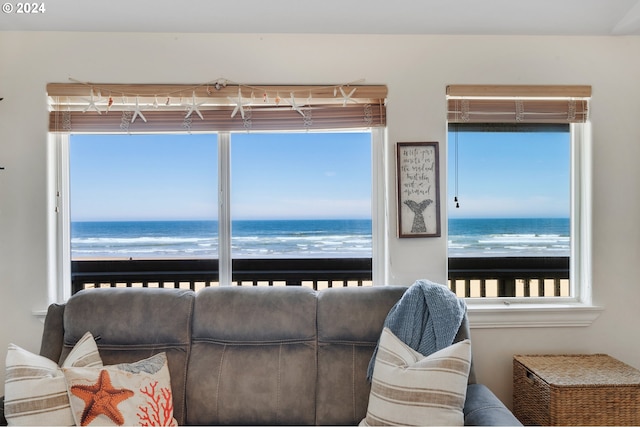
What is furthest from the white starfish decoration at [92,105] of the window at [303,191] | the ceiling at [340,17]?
the window at [303,191]

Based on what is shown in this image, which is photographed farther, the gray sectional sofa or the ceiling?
the ceiling

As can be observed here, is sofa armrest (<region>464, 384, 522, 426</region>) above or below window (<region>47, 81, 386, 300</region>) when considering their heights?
below

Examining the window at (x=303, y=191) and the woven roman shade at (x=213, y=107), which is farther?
the window at (x=303, y=191)

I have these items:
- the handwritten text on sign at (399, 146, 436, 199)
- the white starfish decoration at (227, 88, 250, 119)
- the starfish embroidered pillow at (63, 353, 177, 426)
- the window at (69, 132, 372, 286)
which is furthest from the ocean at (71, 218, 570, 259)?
the starfish embroidered pillow at (63, 353, 177, 426)

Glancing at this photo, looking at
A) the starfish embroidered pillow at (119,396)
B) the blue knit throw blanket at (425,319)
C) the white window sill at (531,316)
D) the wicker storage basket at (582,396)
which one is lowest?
the wicker storage basket at (582,396)

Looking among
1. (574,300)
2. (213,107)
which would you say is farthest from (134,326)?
(574,300)

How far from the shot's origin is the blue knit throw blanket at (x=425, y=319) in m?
1.80

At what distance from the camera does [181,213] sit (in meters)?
2.50

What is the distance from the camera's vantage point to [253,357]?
6.23ft

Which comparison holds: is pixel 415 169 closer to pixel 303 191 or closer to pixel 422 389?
pixel 303 191

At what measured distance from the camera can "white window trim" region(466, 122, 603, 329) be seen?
2377mm

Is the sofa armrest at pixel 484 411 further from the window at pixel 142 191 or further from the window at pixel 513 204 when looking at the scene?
the window at pixel 142 191

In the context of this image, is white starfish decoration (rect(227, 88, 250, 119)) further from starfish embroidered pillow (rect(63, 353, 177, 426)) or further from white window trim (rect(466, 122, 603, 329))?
white window trim (rect(466, 122, 603, 329))

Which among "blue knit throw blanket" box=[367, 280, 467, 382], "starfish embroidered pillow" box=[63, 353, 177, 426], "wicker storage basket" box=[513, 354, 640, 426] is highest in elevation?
"blue knit throw blanket" box=[367, 280, 467, 382]
